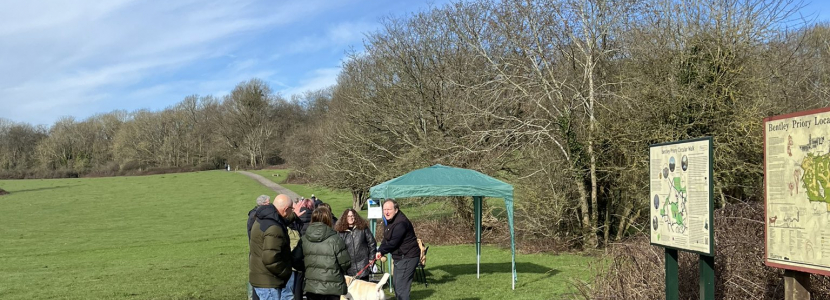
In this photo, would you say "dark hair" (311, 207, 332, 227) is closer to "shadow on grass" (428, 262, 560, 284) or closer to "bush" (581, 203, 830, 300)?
"bush" (581, 203, 830, 300)

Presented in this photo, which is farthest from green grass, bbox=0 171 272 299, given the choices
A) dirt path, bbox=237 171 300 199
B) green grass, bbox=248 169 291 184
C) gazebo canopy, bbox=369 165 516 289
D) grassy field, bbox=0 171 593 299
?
gazebo canopy, bbox=369 165 516 289

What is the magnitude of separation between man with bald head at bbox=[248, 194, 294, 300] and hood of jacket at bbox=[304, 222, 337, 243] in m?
0.41

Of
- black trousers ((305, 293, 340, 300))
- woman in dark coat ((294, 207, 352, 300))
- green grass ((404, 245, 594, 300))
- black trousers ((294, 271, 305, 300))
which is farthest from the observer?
green grass ((404, 245, 594, 300))

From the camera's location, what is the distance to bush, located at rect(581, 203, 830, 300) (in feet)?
20.7

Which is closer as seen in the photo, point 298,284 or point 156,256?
point 298,284

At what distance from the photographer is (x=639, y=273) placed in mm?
7441

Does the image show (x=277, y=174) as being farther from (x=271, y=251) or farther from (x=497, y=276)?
(x=271, y=251)

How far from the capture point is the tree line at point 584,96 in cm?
1480

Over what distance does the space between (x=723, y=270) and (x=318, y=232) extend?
4.25 meters

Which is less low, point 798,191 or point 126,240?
point 798,191

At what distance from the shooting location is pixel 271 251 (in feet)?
21.0

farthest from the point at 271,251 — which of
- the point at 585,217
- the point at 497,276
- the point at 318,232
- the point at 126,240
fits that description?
the point at 126,240

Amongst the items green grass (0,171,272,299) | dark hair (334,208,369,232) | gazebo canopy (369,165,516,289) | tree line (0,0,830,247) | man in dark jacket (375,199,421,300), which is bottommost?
green grass (0,171,272,299)

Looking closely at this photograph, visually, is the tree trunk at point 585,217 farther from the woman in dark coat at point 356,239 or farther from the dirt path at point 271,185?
the dirt path at point 271,185
